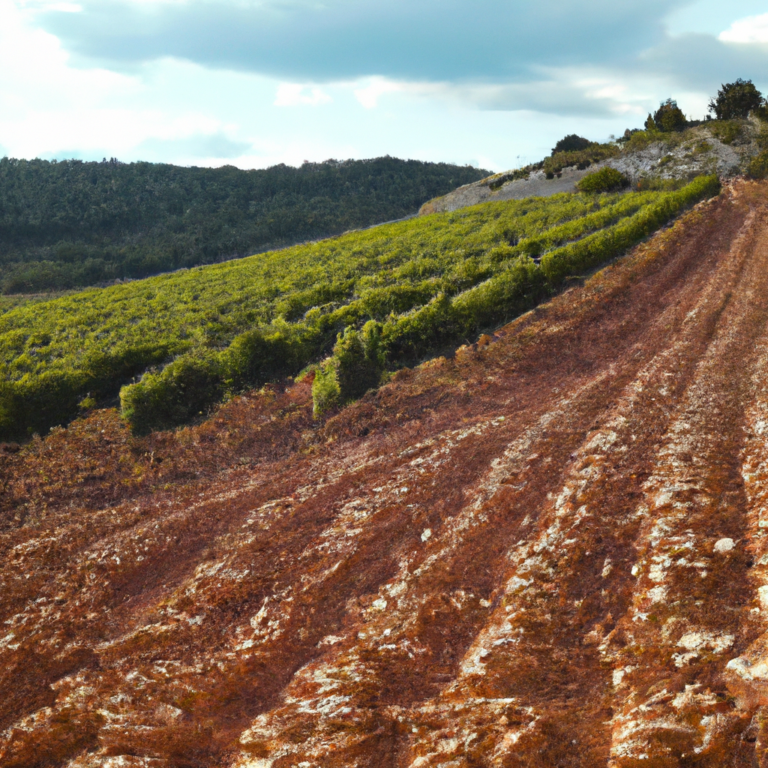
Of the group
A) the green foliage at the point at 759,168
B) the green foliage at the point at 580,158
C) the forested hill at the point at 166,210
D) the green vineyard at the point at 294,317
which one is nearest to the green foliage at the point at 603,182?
the green vineyard at the point at 294,317

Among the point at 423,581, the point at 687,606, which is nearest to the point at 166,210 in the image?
the point at 423,581

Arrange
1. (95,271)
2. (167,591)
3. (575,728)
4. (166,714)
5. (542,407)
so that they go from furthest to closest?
(95,271)
(542,407)
(167,591)
(166,714)
(575,728)

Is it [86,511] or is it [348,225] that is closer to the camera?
[86,511]

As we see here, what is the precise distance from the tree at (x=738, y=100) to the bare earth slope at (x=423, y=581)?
5342 centimetres

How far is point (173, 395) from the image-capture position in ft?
69.0

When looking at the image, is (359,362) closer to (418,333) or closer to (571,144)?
(418,333)

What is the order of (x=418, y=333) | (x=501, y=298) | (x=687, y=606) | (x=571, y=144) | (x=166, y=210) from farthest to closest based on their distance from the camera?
(x=166, y=210) → (x=571, y=144) → (x=501, y=298) → (x=418, y=333) → (x=687, y=606)

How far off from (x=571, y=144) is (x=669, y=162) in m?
28.6

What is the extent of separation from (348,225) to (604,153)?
137 ft

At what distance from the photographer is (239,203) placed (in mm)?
95188

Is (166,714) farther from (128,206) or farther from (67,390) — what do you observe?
(128,206)

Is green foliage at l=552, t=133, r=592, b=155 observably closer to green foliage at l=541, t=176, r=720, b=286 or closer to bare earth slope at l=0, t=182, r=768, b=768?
green foliage at l=541, t=176, r=720, b=286

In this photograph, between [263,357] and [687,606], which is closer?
[687,606]

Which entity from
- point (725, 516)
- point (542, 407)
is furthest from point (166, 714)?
point (542, 407)
